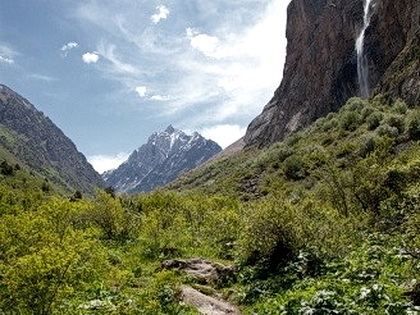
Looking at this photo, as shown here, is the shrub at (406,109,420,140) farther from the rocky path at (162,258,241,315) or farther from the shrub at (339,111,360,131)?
the rocky path at (162,258,241,315)

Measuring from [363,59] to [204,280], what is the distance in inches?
4592

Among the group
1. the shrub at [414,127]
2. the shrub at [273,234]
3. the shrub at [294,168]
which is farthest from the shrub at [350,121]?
the shrub at [273,234]

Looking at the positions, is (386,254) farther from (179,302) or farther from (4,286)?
(4,286)

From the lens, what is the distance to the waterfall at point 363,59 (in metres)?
123

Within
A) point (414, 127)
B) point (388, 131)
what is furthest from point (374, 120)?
point (414, 127)

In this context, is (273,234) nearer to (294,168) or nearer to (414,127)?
(414,127)

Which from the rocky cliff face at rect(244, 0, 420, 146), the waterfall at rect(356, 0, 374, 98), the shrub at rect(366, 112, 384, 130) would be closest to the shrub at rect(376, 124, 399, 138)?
the shrub at rect(366, 112, 384, 130)

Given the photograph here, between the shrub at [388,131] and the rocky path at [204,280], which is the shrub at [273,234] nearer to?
the rocky path at [204,280]

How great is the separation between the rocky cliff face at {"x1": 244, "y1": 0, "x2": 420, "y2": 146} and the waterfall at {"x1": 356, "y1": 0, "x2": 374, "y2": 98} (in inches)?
73.1

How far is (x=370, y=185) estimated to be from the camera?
88.8 ft

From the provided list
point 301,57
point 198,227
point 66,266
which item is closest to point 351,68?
point 301,57

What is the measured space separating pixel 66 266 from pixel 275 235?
425 inches

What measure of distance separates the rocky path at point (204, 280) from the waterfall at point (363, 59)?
107m

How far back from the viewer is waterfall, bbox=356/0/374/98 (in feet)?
405
